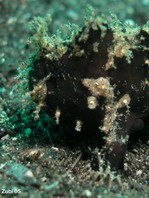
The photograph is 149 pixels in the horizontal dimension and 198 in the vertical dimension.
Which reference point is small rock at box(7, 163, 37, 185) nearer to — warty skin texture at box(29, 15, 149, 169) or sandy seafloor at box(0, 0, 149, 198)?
sandy seafloor at box(0, 0, 149, 198)

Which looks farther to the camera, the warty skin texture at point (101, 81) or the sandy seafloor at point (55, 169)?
the warty skin texture at point (101, 81)

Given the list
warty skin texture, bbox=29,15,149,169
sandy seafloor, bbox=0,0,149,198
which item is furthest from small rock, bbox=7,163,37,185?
warty skin texture, bbox=29,15,149,169

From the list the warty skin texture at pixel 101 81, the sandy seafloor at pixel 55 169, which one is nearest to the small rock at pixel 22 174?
the sandy seafloor at pixel 55 169

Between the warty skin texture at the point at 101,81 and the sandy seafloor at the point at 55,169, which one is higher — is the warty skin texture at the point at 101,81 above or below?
above

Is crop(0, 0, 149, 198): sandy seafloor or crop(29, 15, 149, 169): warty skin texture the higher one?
crop(29, 15, 149, 169): warty skin texture

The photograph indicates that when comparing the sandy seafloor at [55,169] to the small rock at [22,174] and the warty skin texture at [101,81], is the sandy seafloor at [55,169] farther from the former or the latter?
the warty skin texture at [101,81]

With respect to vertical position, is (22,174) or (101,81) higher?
(101,81)

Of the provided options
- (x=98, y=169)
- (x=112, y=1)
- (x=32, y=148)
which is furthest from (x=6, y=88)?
(x=112, y=1)

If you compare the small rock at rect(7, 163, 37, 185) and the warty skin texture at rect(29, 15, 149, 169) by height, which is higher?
the warty skin texture at rect(29, 15, 149, 169)

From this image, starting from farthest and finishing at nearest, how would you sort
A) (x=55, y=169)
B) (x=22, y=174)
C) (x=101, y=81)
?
(x=101, y=81)
(x=55, y=169)
(x=22, y=174)

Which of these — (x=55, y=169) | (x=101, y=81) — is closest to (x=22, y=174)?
(x=55, y=169)

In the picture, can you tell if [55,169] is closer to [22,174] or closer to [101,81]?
[22,174]

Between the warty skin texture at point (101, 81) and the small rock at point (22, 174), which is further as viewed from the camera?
the warty skin texture at point (101, 81)

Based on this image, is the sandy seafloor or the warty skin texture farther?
the warty skin texture
